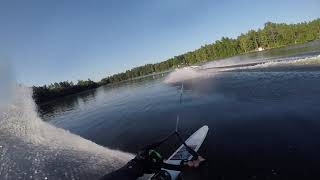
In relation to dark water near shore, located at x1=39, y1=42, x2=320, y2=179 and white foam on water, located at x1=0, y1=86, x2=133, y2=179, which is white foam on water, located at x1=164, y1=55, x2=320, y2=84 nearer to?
dark water near shore, located at x1=39, y1=42, x2=320, y2=179

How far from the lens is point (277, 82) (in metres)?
36.5

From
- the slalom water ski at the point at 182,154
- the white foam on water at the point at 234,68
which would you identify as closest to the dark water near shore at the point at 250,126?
the slalom water ski at the point at 182,154

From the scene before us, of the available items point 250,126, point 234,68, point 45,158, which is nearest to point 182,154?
point 250,126

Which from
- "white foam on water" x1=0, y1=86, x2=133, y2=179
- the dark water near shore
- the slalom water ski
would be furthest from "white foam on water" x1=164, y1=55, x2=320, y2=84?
"white foam on water" x1=0, y1=86, x2=133, y2=179

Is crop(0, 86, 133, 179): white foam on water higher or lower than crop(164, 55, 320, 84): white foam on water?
higher

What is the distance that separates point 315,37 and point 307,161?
149 m

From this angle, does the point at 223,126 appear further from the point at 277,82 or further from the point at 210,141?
the point at 277,82

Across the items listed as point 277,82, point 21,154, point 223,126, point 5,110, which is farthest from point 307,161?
point 5,110

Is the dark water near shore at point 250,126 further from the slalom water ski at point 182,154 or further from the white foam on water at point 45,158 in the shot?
the white foam on water at point 45,158

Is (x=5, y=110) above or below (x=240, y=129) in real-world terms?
above

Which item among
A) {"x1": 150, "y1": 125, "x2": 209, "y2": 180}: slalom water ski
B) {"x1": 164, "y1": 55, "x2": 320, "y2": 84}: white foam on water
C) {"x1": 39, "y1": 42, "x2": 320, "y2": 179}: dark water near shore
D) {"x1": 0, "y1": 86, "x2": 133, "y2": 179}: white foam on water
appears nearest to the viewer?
{"x1": 150, "y1": 125, "x2": 209, "y2": 180}: slalom water ski

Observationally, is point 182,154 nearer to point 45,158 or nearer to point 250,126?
point 250,126

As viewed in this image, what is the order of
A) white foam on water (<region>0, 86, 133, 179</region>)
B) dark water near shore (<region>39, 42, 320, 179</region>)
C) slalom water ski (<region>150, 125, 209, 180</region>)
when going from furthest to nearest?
white foam on water (<region>0, 86, 133, 179</region>) < dark water near shore (<region>39, 42, 320, 179</region>) < slalom water ski (<region>150, 125, 209, 180</region>)

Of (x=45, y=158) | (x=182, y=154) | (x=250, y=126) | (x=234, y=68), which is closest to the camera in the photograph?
(x=182, y=154)
